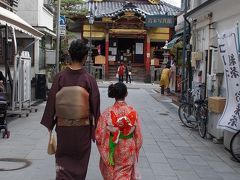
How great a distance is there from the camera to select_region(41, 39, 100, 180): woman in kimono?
16.0 feet

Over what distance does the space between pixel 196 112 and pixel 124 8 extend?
26.6 meters

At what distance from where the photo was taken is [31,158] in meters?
8.00

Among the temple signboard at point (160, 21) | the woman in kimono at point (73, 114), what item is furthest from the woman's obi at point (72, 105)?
the temple signboard at point (160, 21)

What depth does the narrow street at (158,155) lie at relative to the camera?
284 inches

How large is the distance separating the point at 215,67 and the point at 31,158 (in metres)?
6.26

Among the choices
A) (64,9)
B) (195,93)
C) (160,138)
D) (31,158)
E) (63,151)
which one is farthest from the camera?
(64,9)

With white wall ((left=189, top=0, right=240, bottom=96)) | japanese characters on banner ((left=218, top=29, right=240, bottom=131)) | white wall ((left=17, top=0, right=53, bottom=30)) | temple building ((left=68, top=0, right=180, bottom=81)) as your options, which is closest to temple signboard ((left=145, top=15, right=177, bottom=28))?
white wall ((left=189, top=0, right=240, bottom=96))

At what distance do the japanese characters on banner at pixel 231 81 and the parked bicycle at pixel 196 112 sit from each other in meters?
2.26

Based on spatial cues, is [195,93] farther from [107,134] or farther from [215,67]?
[107,134]

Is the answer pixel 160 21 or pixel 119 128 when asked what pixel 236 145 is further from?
pixel 160 21

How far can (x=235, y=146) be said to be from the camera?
8672 mm

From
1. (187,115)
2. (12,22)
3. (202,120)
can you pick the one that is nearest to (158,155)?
(202,120)

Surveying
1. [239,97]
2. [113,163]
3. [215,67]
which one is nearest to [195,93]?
Answer: [215,67]

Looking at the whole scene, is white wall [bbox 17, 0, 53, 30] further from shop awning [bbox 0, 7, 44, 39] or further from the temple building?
the temple building
